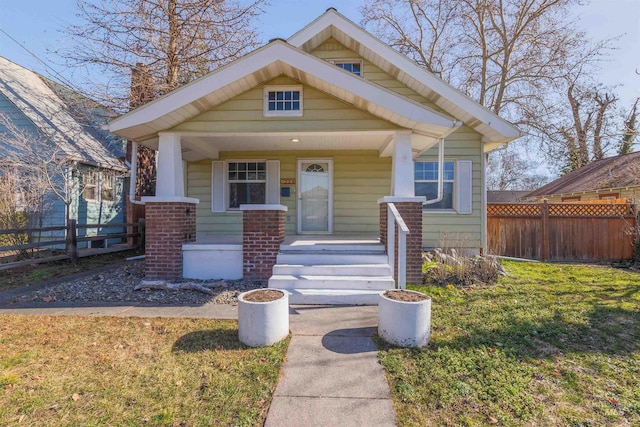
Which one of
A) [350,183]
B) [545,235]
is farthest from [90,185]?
[545,235]

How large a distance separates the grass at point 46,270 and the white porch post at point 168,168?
326 cm

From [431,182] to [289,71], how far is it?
15.6ft

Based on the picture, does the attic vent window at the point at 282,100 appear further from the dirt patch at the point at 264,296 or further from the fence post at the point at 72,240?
the fence post at the point at 72,240

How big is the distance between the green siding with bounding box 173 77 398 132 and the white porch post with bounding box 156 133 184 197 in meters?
0.28

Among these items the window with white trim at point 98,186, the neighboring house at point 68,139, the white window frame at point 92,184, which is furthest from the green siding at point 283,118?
the window with white trim at point 98,186

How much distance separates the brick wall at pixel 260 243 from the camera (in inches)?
230

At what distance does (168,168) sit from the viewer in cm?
594

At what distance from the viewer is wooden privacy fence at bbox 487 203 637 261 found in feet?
30.6

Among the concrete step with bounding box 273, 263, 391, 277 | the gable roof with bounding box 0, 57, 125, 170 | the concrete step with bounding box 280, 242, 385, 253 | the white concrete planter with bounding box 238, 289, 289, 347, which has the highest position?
the gable roof with bounding box 0, 57, 125, 170

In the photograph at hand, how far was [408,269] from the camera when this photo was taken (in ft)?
18.9

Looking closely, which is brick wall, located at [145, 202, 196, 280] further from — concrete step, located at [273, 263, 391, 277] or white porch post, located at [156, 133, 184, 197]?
concrete step, located at [273, 263, 391, 277]

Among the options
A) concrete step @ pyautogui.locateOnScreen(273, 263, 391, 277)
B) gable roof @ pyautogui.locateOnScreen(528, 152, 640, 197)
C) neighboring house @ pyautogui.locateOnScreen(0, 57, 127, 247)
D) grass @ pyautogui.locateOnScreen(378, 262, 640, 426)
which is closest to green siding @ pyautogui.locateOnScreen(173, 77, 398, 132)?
concrete step @ pyautogui.locateOnScreen(273, 263, 391, 277)

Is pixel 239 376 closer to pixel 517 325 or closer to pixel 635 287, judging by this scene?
pixel 517 325

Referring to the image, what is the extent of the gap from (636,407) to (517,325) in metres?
1.51
